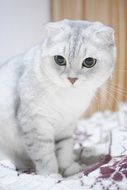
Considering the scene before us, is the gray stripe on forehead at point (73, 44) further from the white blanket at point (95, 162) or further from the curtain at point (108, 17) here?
the white blanket at point (95, 162)

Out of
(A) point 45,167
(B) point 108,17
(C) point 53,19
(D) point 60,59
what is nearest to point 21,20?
(C) point 53,19

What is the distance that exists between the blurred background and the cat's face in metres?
0.10

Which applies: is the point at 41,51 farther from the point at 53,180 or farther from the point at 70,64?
the point at 53,180

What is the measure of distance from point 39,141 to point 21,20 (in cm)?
36

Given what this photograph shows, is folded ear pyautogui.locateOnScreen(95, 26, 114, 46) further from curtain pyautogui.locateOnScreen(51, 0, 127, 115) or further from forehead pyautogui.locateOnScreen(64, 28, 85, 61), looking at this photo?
curtain pyautogui.locateOnScreen(51, 0, 127, 115)

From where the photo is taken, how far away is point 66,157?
1.26 metres

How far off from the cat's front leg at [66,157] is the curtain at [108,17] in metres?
0.18

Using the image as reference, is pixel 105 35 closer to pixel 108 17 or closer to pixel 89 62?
pixel 89 62

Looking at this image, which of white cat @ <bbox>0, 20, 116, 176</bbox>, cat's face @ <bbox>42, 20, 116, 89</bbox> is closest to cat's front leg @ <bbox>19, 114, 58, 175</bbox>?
white cat @ <bbox>0, 20, 116, 176</bbox>

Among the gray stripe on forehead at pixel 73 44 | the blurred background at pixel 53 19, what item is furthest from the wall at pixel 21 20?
the gray stripe on forehead at pixel 73 44

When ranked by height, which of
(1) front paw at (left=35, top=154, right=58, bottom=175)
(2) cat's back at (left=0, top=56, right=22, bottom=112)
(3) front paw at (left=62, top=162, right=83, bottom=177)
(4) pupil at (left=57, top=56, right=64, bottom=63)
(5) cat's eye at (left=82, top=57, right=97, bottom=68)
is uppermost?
(4) pupil at (left=57, top=56, right=64, bottom=63)

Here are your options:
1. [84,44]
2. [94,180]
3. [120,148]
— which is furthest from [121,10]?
[94,180]

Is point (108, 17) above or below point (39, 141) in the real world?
above

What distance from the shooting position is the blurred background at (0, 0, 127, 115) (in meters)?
1.16
